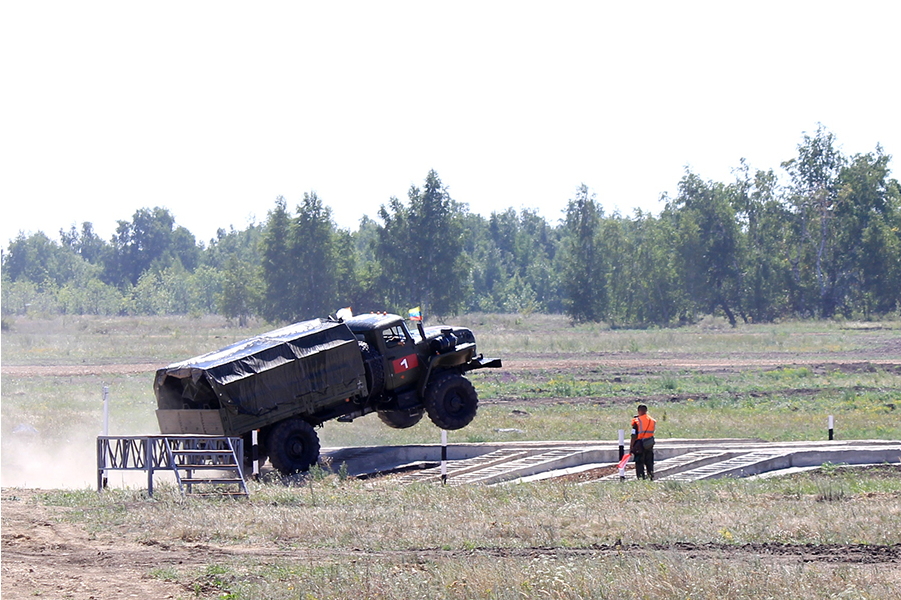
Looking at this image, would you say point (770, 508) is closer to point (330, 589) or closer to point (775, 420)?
point (330, 589)

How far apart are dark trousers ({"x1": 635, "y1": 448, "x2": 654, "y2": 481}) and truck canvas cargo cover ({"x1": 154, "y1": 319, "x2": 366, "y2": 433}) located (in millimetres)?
5431

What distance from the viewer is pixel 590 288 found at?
3871 inches

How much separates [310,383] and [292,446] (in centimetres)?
121

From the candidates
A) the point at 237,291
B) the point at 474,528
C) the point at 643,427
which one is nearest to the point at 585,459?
the point at 643,427

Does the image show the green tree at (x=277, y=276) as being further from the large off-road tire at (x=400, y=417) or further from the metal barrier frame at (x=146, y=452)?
the metal barrier frame at (x=146, y=452)

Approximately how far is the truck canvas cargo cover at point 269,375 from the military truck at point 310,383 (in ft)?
0.06

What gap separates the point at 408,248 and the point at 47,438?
70.0 m

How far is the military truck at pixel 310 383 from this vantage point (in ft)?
60.9

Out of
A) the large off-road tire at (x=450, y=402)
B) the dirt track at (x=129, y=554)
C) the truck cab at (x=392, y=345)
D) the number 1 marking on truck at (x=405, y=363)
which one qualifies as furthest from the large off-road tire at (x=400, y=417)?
the dirt track at (x=129, y=554)

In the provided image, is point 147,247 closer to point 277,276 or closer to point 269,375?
point 277,276

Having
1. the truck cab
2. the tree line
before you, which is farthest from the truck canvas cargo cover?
the tree line

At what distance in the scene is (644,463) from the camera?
1812 centimetres

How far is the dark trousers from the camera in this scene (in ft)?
58.7

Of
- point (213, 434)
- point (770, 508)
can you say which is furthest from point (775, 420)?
point (213, 434)
